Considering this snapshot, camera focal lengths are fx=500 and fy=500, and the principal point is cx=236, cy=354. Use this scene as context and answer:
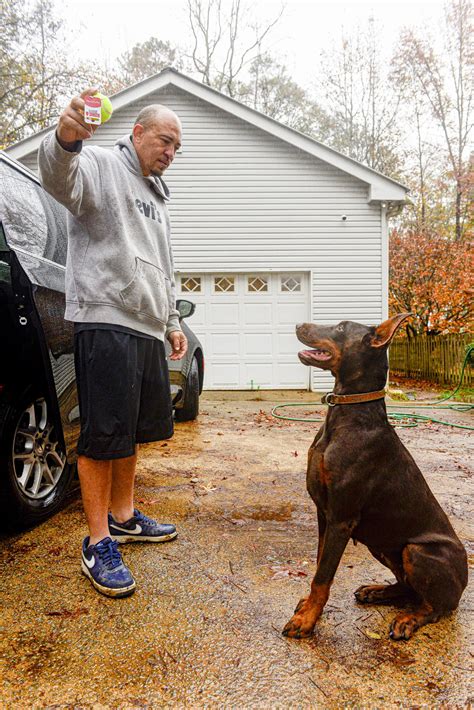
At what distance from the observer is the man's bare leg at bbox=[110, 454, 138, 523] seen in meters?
2.55

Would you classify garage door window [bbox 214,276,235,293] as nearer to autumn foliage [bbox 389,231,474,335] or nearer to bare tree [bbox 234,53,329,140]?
autumn foliage [bbox 389,231,474,335]

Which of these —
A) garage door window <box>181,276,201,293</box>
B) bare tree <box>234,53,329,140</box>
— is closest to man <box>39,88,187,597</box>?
garage door window <box>181,276,201,293</box>

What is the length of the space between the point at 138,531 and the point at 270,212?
894cm

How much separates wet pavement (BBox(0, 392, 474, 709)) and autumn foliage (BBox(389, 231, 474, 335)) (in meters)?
14.0

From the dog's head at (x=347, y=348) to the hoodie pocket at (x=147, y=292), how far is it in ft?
2.47

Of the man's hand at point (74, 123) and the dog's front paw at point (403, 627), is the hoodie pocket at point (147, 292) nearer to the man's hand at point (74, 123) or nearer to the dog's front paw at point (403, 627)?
the man's hand at point (74, 123)

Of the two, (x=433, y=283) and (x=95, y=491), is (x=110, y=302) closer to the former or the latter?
(x=95, y=491)

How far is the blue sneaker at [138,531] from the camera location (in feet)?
8.60

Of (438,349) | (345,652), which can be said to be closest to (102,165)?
(345,652)

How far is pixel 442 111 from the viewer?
881 inches

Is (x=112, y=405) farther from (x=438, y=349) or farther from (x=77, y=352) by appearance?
(x=438, y=349)

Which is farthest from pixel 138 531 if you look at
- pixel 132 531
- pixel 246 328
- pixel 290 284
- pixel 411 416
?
pixel 290 284

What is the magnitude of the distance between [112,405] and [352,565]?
139cm

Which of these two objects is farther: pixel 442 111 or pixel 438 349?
pixel 442 111
